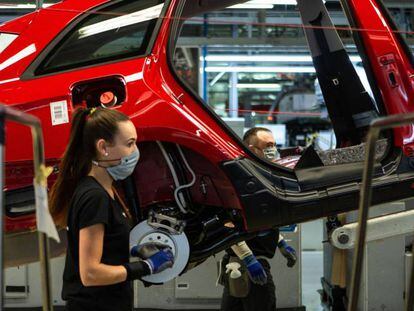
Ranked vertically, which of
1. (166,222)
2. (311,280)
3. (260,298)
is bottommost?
(311,280)

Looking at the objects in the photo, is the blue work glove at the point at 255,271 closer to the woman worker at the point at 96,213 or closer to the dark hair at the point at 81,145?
the woman worker at the point at 96,213

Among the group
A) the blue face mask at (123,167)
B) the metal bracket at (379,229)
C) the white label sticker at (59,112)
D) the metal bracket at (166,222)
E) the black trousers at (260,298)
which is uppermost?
the white label sticker at (59,112)

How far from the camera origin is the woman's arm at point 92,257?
5.70 feet

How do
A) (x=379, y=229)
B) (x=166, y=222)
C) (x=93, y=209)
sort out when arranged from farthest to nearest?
1. (x=379, y=229)
2. (x=166, y=222)
3. (x=93, y=209)

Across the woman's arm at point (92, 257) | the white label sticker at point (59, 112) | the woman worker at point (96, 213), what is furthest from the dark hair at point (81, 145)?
the white label sticker at point (59, 112)

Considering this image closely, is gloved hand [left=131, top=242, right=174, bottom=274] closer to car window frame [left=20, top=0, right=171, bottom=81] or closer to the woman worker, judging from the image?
the woman worker

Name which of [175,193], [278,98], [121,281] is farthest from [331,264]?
[278,98]

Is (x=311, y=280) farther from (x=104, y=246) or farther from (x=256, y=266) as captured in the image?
(x=104, y=246)

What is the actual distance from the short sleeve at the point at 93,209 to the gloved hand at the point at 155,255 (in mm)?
357

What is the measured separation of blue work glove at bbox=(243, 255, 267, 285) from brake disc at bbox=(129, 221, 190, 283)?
0.61m

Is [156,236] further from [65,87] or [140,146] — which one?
[65,87]

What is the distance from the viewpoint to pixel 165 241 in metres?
2.41

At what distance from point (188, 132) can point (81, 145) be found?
617 mm

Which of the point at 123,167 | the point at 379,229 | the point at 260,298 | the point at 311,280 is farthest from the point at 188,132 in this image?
the point at 311,280
